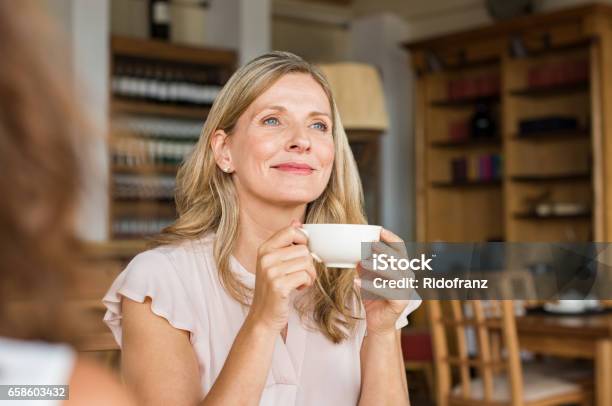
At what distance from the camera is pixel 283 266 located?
43.8 inches

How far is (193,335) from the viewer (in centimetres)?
136

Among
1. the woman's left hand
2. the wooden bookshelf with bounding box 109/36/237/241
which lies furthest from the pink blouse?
the wooden bookshelf with bounding box 109/36/237/241

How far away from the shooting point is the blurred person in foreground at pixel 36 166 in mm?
389

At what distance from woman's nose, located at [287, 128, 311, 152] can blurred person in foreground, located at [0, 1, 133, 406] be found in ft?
3.19

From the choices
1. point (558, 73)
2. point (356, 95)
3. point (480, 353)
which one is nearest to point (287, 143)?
point (480, 353)

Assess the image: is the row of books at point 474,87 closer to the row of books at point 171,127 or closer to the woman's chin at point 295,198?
the row of books at point 171,127

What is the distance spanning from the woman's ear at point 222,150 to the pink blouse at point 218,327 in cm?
16

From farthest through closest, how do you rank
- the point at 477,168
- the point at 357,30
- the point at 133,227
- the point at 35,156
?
1. the point at 357,30
2. the point at 477,168
3. the point at 133,227
4. the point at 35,156

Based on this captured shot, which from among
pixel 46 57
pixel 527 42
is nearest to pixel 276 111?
pixel 46 57

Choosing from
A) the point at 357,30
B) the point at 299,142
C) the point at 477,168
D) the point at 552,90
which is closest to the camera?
the point at 299,142

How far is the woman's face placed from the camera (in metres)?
1.39

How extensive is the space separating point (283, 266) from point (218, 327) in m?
0.34

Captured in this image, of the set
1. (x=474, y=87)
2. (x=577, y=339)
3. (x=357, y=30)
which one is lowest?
(x=577, y=339)

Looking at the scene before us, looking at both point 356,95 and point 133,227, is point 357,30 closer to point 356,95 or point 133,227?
point 133,227
